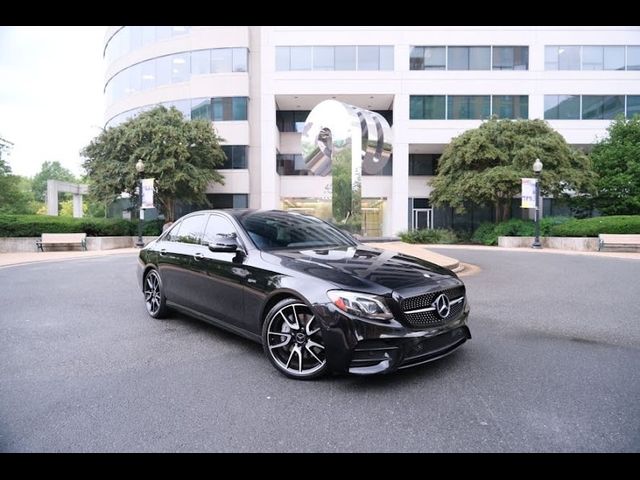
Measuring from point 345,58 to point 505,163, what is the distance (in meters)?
13.0

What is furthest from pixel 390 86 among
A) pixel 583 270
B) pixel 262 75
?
pixel 583 270

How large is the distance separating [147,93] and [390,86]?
713 inches

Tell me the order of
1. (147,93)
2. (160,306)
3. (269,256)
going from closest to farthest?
(269,256), (160,306), (147,93)

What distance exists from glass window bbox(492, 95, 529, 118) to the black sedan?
27.1 m

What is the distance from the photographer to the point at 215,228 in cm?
459

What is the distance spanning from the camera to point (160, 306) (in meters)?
5.31

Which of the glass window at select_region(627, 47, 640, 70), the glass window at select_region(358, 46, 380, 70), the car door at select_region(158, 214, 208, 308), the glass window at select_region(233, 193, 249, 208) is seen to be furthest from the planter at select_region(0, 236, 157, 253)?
the glass window at select_region(627, 47, 640, 70)

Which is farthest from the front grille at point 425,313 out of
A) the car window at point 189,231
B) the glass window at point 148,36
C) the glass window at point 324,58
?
the glass window at point 148,36

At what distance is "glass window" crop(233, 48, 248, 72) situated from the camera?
92.5 ft

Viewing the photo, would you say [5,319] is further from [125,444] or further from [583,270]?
[583,270]

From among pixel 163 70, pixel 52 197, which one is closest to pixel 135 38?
pixel 163 70

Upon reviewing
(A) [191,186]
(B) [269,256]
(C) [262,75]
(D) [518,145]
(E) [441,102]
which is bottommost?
(B) [269,256]

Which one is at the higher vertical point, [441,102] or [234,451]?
[441,102]

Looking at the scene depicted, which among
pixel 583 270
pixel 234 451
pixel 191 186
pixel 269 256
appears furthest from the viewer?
pixel 191 186
